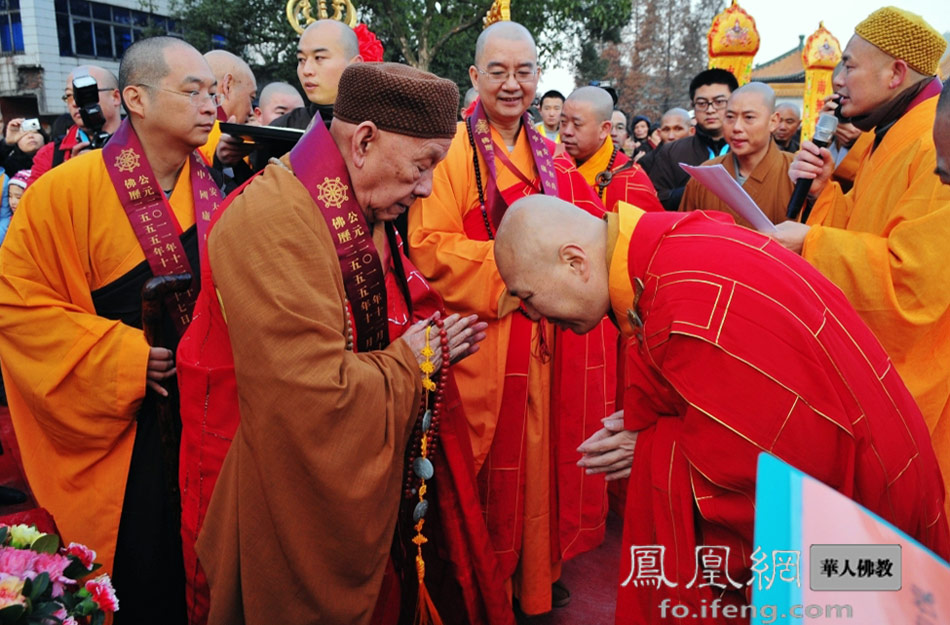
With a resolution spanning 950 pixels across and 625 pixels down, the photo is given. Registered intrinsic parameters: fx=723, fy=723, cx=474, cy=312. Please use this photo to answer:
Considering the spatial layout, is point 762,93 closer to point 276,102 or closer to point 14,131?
point 276,102

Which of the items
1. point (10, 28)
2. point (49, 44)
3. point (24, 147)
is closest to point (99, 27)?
point (49, 44)

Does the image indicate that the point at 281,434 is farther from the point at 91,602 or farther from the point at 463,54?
the point at 463,54

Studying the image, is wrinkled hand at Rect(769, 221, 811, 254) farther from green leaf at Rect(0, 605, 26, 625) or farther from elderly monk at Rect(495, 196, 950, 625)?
green leaf at Rect(0, 605, 26, 625)

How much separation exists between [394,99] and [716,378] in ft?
3.38

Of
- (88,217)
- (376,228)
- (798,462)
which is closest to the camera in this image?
(798,462)

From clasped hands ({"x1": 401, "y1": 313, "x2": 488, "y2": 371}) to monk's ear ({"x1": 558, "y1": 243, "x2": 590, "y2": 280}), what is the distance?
0.38m

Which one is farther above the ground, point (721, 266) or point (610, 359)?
point (721, 266)

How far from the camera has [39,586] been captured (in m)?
1.59

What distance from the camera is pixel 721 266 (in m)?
1.63

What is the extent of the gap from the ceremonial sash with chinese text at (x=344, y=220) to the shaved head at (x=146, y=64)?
91 cm

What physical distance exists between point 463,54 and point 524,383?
58.7 feet

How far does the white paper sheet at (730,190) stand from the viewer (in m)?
Result: 2.27

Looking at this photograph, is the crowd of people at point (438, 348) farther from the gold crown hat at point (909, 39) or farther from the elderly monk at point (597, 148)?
the elderly monk at point (597, 148)

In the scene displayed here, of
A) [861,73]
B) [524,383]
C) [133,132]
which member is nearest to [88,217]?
[133,132]
